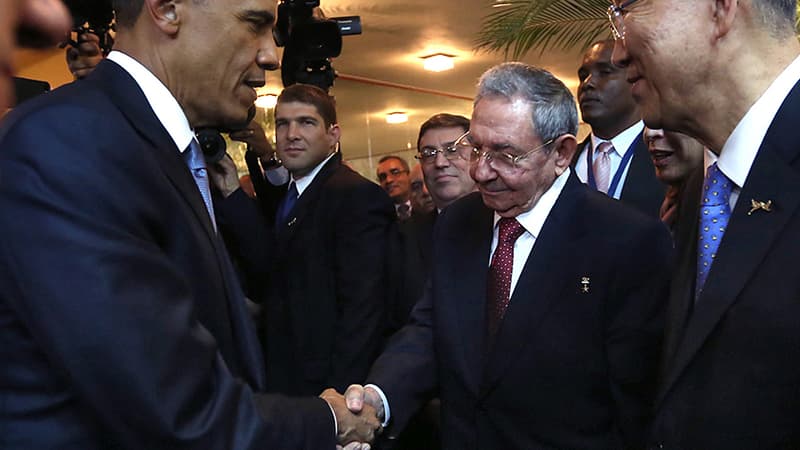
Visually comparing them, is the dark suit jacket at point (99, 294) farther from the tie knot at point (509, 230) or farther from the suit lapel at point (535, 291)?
the tie knot at point (509, 230)

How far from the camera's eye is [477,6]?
264 inches

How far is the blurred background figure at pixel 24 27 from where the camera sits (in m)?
0.45

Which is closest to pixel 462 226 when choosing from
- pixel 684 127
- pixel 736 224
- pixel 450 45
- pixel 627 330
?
pixel 627 330

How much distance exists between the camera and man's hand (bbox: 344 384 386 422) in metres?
2.06

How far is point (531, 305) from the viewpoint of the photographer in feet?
6.79

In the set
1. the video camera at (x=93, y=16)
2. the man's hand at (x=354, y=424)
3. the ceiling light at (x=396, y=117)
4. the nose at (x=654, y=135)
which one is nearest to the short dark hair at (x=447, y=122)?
the nose at (x=654, y=135)

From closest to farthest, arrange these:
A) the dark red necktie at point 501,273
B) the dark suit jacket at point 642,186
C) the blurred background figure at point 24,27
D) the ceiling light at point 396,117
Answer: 1. the blurred background figure at point 24,27
2. the dark red necktie at point 501,273
3. the dark suit jacket at point 642,186
4. the ceiling light at point 396,117

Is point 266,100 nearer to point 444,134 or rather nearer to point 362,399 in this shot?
point 444,134

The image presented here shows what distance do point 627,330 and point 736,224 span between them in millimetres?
563

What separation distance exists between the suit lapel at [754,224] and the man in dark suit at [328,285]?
1938mm

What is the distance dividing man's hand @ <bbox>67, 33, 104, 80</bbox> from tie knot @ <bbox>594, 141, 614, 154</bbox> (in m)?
1.97

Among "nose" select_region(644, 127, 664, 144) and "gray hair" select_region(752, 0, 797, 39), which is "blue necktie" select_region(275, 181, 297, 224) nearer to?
"nose" select_region(644, 127, 664, 144)

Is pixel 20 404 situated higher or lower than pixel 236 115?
lower

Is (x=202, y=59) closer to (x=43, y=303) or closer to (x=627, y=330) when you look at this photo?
(x=43, y=303)
